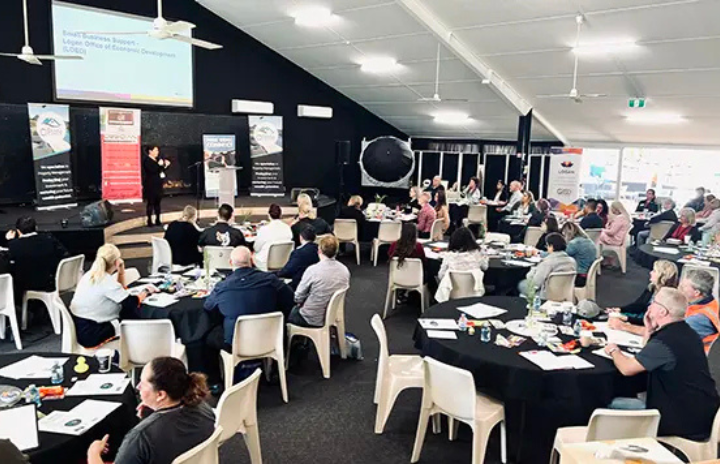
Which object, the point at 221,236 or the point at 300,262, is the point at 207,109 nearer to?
the point at 221,236

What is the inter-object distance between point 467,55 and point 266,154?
5434 mm

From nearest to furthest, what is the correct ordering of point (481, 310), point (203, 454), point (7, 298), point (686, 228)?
point (203, 454), point (481, 310), point (7, 298), point (686, 228)

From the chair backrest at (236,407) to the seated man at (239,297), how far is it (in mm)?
1212

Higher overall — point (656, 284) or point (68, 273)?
point (656, 284)

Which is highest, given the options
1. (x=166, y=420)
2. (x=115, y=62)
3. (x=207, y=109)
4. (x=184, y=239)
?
(x=115, y=62)

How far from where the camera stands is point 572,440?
3037 millimetres

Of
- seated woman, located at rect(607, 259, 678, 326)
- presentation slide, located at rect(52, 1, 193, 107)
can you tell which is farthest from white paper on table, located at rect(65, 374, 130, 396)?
presentation slide, located at rect(52, 1, 193, 107)

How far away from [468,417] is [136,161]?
957cm

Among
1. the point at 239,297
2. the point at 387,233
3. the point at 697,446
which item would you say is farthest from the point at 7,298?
Result: the point at 697,446

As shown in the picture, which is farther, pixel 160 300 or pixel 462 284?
pixel 462 284

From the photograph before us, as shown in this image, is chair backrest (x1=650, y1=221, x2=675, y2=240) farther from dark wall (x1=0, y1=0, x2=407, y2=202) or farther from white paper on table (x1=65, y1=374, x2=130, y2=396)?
white paper on table (x1=65, y1=374, x2=130, y2=396)

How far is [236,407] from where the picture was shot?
283 cm

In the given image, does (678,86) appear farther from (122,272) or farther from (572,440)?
(122,272)

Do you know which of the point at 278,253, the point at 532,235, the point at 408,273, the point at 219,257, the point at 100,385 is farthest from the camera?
the point at 532,235
